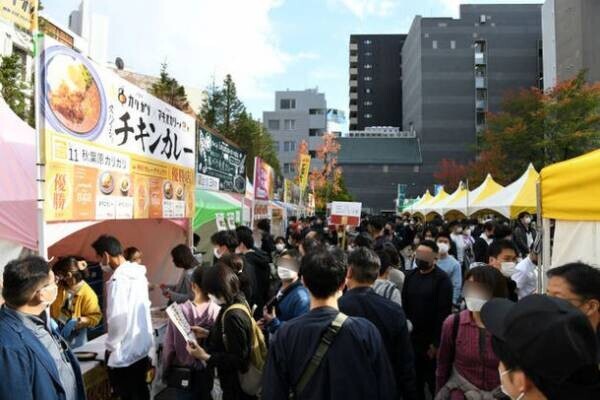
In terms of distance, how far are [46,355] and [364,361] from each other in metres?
1.56

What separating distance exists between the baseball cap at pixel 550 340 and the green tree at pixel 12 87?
48.6ft

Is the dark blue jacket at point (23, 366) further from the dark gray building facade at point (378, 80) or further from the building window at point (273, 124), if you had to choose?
the dark gray building facade at point (378, 80)

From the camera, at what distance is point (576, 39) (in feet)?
113

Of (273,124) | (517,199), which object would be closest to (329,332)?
(517,199)

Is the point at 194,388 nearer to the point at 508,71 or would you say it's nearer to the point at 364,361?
the point at 364,361

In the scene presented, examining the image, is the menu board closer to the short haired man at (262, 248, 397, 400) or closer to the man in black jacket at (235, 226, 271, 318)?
the man in black jacket at (235, 226, 271, 318)

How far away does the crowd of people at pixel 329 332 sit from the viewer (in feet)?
4.47

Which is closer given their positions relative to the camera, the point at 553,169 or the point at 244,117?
the point at 553,169

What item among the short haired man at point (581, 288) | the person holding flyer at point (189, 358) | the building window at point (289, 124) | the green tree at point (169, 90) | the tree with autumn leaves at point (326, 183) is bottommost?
the person holding flyer at point (189, 358)

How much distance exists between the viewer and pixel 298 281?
4.17 m

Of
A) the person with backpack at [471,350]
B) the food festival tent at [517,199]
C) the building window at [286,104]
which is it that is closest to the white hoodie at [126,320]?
the person with backpack at [471,350]

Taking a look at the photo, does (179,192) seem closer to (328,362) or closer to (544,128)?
(328,362)

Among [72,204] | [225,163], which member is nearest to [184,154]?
[225,163]

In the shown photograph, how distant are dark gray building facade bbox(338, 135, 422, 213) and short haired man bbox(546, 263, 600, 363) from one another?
5964 centimetres
